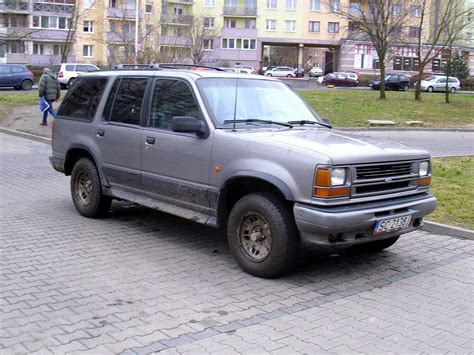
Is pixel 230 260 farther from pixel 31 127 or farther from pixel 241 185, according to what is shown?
pixel 31 127

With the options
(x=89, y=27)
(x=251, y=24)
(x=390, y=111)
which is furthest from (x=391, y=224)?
(x=251, y=24)

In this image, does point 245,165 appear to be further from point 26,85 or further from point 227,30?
point 227,30

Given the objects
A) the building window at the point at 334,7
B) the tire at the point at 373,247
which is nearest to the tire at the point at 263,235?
the tire at the point at 373,247

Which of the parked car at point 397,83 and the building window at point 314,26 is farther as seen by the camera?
the building window at point 314,26

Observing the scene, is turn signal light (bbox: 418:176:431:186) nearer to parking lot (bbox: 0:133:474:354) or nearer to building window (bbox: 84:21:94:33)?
parking lot (bbox: 0:133:474:354)

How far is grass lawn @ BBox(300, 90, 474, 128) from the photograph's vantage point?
22.6 meters

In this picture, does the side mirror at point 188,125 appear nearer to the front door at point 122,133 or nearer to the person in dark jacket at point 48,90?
the front door at point 122,133

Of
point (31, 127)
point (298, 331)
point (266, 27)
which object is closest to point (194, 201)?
point (298, 331)

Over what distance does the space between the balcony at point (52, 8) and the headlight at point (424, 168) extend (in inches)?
2687

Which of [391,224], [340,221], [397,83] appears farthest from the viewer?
[397,83]

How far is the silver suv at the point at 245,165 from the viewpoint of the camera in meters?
5.17

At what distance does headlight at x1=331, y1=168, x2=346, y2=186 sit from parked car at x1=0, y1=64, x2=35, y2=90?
36986mm

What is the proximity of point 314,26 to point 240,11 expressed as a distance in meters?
9.99

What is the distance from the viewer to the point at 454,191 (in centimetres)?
922
